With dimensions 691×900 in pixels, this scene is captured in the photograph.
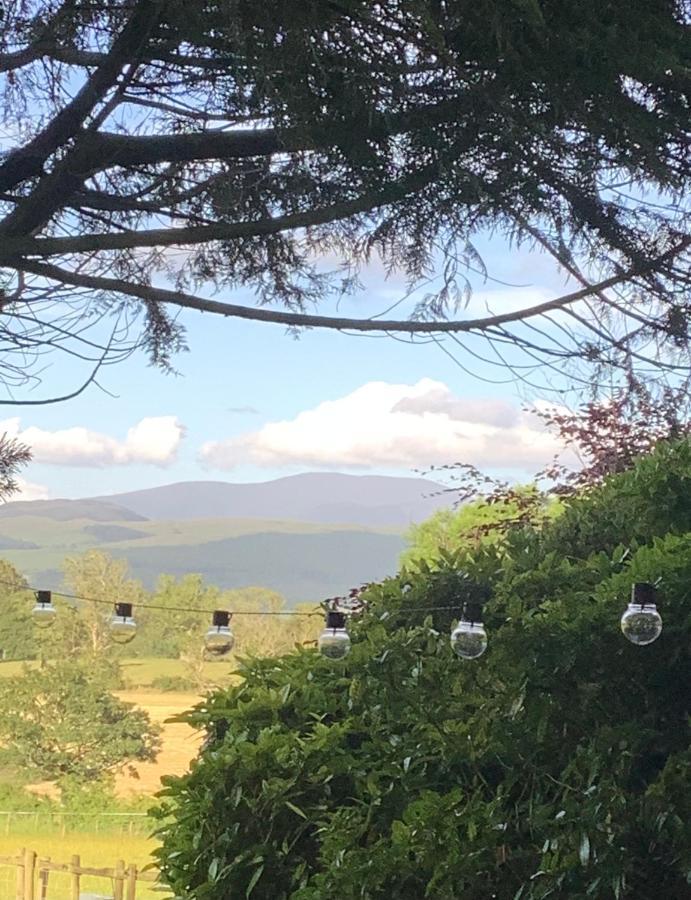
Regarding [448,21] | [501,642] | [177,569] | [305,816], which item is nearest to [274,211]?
[448,21]

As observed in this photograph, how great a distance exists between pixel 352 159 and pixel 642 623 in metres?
0.67

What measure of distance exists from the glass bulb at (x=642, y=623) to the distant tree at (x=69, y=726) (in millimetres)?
1818

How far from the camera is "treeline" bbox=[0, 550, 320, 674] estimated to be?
287 centimetres

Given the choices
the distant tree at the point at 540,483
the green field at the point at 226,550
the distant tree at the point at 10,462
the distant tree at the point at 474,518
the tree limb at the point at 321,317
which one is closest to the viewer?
the tree limb at the point at 321,317

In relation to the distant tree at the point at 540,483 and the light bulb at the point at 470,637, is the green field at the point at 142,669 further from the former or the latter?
the light bulb at the point at 470,637

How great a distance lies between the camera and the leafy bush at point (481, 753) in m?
1.44

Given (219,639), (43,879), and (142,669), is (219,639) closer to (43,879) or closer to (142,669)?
(142,669)

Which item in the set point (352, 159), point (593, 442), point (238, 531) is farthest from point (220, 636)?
point (593, 442)

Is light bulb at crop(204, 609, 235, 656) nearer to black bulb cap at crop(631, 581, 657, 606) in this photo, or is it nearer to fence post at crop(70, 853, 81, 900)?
black bulb cap at crop(631, 581, 657, 606)

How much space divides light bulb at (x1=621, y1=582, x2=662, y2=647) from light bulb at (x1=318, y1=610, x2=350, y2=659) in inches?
15.3

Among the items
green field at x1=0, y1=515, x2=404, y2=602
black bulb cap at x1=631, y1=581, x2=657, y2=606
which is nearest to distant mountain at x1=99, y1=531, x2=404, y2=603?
green field at x1=0, y1=515, x2=404, y2=602

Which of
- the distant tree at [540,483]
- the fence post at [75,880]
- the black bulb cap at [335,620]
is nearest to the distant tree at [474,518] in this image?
the distant tree at [540,483]

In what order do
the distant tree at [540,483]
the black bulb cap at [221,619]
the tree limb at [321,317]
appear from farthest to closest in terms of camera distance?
the distant tree at [540,483] → the black bulb cap at [221,619] → the tree limb at [321,317]

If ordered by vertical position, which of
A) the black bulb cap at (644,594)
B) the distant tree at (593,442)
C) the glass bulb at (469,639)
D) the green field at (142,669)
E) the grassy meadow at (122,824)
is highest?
the distant tree at (593,442)
